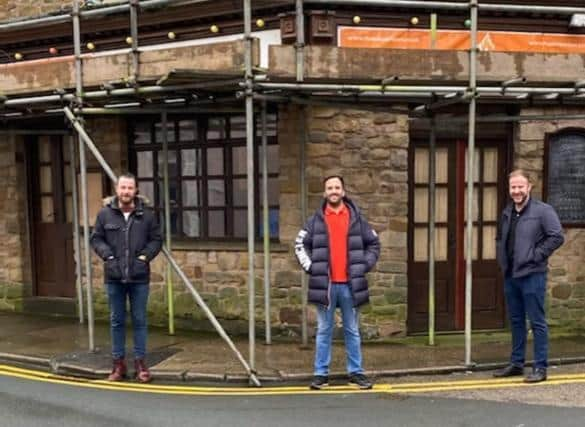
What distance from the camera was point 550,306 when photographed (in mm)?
8117

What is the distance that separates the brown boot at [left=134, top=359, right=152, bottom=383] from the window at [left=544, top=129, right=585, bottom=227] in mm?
5596

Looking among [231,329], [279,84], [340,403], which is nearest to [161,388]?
[340,403]

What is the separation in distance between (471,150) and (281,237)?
2738 mm

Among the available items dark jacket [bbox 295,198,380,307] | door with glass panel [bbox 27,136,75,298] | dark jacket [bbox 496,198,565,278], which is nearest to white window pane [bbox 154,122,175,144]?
door with glass panel [bbox 27,136,75,298]

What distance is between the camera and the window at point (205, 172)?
799 centimetres

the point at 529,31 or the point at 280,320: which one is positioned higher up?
the point at 529,31

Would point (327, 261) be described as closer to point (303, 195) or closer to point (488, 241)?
point (303, 195)

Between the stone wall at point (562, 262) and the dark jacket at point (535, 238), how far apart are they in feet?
8.39

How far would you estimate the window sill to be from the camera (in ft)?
24.9

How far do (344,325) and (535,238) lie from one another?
1.95 m

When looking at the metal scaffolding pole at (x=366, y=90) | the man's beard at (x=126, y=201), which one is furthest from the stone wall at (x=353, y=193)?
the man's beard at (x=126, y=201)

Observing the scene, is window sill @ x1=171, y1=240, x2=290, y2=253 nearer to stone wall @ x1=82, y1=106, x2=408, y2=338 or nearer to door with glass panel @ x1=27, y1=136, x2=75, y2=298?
stone wall @ x1=82, y1=106, x2=408, y2=338

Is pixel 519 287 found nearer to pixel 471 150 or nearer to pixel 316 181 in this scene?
pixel 471 150

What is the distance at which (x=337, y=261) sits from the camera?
214 inches
